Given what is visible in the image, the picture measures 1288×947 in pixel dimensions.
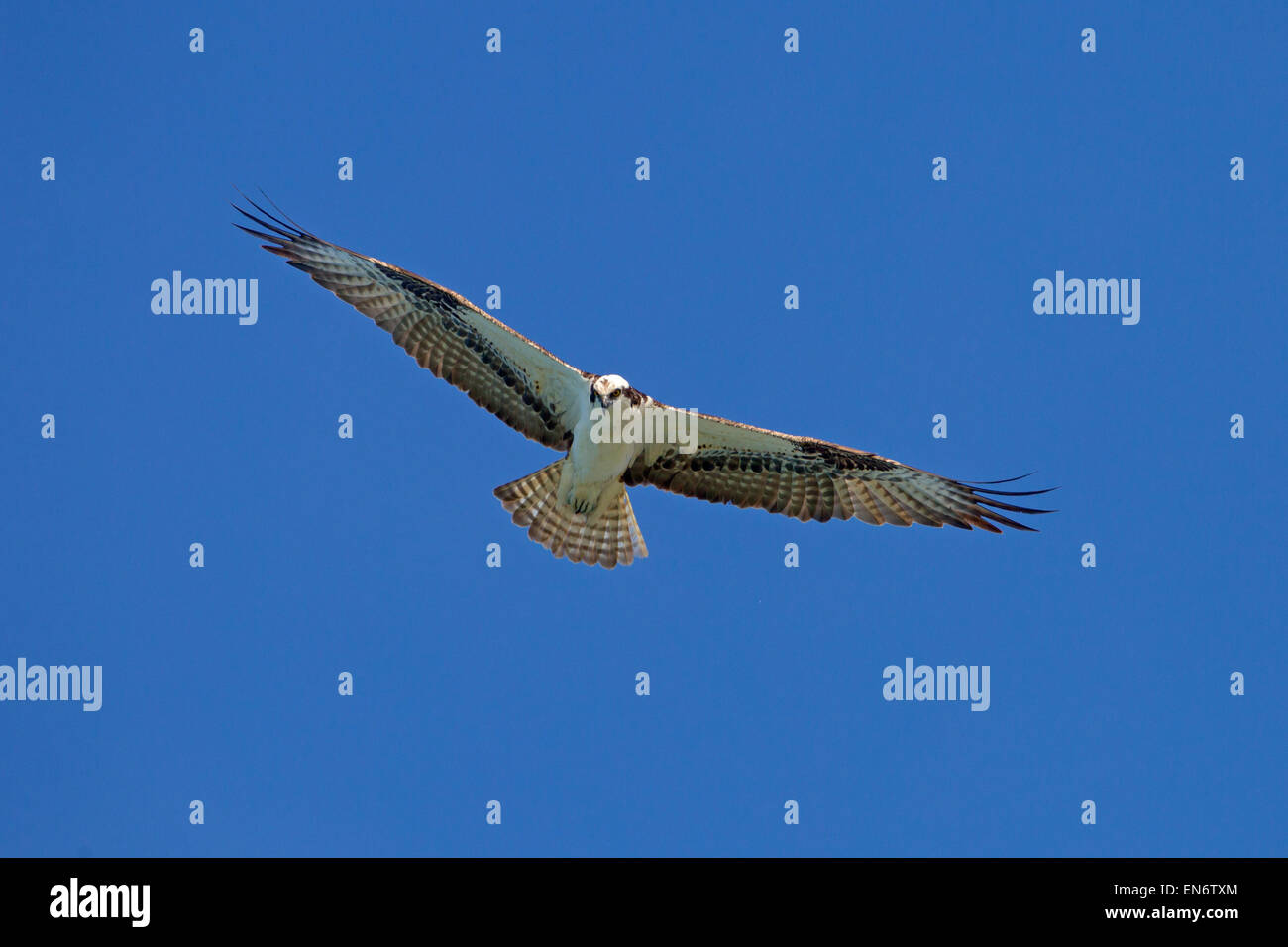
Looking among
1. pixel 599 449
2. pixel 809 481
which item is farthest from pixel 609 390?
pixel 809 481

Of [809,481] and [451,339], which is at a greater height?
[451,339]

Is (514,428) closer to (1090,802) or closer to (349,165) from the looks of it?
(349,165)

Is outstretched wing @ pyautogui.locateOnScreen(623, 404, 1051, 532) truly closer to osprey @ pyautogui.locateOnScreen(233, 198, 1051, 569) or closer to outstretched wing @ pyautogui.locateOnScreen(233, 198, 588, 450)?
osprey @ pyautogui.locateOnScreen(233, 198, 1051, 569)

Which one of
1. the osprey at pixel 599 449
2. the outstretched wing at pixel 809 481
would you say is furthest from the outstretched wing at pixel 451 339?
the outstretched wing at pixel 809 481

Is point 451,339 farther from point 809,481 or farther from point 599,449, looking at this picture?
point 809,481

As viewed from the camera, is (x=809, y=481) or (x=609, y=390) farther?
(x=809, y=481)

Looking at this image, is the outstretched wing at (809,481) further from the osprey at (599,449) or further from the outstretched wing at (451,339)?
the outstretched wing at (451,339)
